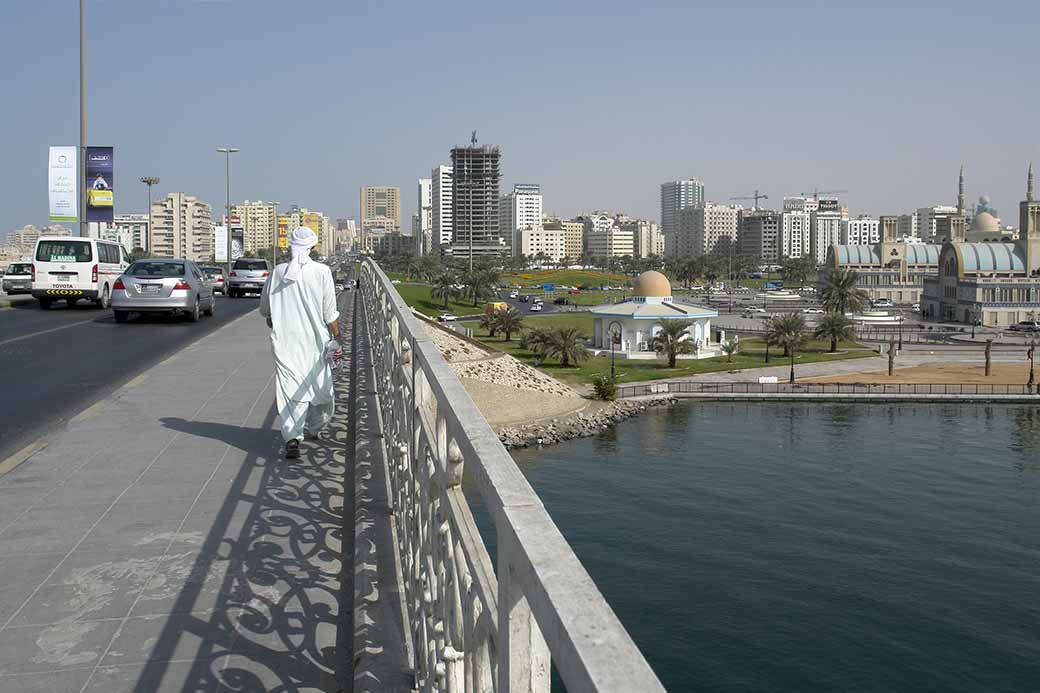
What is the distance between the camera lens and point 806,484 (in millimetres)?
37000

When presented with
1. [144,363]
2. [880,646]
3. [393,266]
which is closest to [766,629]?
[880,646]

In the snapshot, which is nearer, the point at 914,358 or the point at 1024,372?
the point at 1024,372

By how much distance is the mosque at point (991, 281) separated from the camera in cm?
8744

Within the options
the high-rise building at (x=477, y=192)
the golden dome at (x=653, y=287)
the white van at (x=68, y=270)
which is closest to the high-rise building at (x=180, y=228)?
the high-rise building at (x=477, y=192)

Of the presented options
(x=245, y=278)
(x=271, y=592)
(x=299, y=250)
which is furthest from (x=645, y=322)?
(x=271, y=592)

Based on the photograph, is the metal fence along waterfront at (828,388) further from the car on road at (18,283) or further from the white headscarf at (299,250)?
the white headscarf at (299,250)

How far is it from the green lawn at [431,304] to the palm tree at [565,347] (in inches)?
1197

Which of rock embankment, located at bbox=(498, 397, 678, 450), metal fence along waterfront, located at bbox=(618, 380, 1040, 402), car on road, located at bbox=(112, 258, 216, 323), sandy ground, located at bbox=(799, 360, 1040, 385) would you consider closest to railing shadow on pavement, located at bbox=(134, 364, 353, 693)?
car on road, located at bbox=(112, 258, 216, 323)

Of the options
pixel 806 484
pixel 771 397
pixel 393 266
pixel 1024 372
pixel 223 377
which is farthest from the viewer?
pixel 393 266

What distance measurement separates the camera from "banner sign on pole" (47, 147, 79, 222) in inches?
945

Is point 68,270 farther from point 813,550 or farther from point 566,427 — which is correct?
point 566,427

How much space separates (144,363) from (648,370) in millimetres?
53193

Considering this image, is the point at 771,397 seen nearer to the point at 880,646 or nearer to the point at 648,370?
the point at 648,370

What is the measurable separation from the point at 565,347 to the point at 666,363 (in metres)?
7.96
